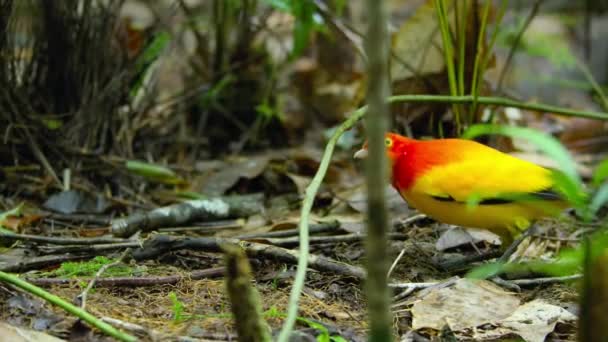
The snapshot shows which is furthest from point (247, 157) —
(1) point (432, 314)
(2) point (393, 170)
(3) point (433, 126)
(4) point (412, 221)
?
(1) point (432, 314)

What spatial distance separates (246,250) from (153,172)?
1570 mm

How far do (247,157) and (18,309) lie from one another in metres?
2.95

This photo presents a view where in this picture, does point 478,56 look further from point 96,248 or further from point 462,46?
point 96,248

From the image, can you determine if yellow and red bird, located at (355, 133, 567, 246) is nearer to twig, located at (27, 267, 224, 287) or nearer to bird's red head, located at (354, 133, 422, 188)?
bird's red head, located at (354, 133, 422, 188)

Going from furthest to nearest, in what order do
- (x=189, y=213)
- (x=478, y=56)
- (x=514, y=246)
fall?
1. (x=478, y=56)
2. (x=189, y=213)
3. (x=514, y=246)

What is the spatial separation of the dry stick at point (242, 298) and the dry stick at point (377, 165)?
0.30 m

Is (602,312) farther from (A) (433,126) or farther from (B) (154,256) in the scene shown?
(A) (433,126)

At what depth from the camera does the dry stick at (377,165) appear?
1.44 m

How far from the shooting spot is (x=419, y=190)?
10.4 feet

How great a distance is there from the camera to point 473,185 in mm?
3062

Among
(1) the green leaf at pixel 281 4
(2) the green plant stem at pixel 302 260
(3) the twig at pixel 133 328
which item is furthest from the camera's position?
(1) the green leaf at pixel 281 4

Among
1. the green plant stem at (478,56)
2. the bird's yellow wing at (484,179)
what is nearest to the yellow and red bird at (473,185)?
the bird's yellow wing at (484,179)

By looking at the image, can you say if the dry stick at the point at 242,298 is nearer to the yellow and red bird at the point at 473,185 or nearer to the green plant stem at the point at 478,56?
the yellow and red bird at the point at 473,185

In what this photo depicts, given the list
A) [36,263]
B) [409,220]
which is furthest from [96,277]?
[409,220]
